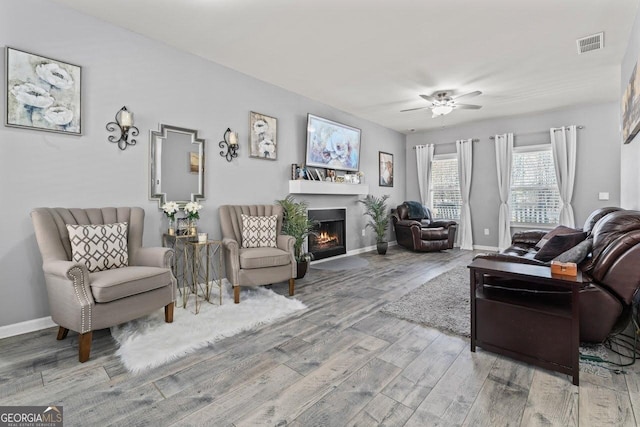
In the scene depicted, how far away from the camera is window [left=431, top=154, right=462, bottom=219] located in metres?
7.00

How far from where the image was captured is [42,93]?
2.58m

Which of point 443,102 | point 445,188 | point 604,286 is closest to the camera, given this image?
point 604,286

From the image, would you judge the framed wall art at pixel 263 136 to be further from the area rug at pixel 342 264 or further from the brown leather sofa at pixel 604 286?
the brown leather sofa at pixel 604 286

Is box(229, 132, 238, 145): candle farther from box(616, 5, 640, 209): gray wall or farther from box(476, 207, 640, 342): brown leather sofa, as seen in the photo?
box(616, 5, 640, 209): gray wall

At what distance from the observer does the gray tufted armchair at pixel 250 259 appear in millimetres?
3232

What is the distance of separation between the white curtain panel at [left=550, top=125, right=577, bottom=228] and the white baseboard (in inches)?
296

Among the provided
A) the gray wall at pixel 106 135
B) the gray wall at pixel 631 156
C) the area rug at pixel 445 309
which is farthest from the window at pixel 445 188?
the gray wall at pixel 106 135

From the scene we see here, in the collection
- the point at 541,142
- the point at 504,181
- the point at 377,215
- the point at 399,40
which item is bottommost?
the point at 377,215

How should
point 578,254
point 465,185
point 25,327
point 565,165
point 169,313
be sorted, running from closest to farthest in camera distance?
point 578,254, point 25,327, point 169,313, point 565,165, point 465,185

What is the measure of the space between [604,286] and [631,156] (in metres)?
2.44

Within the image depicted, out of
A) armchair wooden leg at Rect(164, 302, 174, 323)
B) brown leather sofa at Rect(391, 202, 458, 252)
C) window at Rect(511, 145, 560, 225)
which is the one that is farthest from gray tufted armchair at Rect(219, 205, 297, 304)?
window at Rect(511, 145, 560, 225)

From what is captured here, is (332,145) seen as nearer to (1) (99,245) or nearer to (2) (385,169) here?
(2) (385,169)

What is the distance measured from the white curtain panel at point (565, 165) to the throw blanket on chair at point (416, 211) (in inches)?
97.2
